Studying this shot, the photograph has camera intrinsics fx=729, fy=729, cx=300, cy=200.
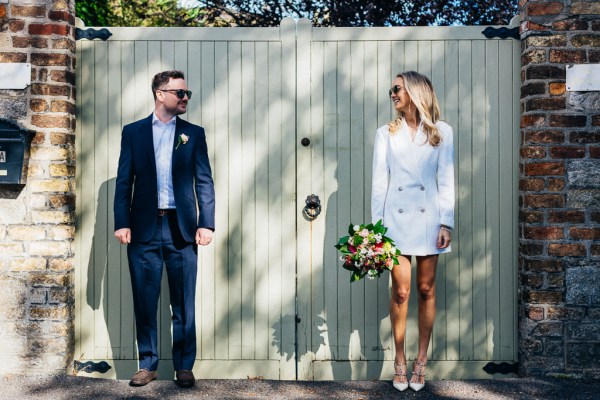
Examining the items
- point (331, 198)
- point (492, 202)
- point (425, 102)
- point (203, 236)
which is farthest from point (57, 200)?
point (492, 202)

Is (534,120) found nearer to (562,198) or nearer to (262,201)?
(562,198)

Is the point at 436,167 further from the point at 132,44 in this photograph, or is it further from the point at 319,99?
the point at 132,44

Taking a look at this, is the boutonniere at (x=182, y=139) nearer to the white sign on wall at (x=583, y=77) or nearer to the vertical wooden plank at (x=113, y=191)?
the vertical wooden plank at (x=113, y=191)

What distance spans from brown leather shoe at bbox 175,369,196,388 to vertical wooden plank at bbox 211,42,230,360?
16.5 inches

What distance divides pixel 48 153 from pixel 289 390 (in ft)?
7.29

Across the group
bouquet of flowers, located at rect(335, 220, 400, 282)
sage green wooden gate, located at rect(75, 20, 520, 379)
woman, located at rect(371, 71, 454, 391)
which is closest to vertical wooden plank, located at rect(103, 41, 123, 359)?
sage green wooden gate, located at rect(75, 20, 520, 379)

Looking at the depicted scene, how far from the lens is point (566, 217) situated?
481 cm

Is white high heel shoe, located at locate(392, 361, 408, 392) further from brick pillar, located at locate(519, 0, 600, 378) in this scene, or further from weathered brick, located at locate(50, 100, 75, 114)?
weathered brick, located at locate(50, 100, 75, 114)

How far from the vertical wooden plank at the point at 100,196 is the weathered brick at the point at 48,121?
27 cm

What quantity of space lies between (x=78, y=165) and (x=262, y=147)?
128cm

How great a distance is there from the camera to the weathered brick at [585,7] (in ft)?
15.7

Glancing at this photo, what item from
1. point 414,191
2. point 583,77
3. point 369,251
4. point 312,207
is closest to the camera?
point 369,251

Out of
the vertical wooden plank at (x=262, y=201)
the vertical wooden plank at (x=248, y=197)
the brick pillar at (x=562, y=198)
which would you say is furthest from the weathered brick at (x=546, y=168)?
the vertical wooden plank at (x=248, y=197)

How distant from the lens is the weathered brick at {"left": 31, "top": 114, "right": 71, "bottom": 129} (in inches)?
191
